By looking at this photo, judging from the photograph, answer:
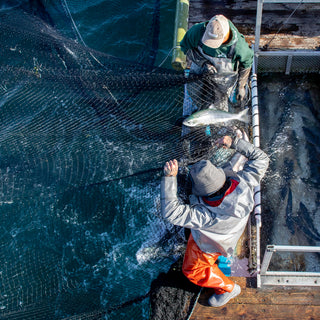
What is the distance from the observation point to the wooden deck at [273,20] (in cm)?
651

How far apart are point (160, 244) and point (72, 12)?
6.52 meters

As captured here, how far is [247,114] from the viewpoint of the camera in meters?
5.35

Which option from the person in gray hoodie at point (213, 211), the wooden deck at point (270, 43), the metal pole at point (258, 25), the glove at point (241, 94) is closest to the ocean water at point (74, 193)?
the person in gray hoodie at point (213, 211)

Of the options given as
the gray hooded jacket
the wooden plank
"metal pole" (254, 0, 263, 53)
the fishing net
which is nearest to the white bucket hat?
the fishing net

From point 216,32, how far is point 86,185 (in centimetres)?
306

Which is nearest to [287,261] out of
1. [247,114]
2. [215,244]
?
[215,244]

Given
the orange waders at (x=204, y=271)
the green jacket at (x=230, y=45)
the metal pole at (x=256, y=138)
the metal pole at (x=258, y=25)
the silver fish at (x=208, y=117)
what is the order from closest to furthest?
1. the orange waders at (x=204, y=271)
2. the metal pole at (x=256, y=138)
3. the green jacket at (x=230, y=45)
4. the silver fish at (x=208, y=117)
5. the metal pole at (x=258, y=25)

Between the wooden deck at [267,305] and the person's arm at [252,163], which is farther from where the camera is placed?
the wooden deck at [267,305]

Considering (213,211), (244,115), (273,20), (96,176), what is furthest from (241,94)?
(96,176)

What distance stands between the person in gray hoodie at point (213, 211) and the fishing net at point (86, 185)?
61cm

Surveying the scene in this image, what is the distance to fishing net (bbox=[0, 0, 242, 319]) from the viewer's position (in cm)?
449

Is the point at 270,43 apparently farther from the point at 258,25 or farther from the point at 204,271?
the point at 204,271

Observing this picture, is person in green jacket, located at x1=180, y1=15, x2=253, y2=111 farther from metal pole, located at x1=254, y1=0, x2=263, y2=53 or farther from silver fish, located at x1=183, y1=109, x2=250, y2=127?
metal pole, located at x1=254, y1=0, x2=263, y2=53

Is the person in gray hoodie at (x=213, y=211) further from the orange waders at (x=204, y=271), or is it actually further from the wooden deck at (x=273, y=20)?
the wooden deck at (x=273, y=20)
